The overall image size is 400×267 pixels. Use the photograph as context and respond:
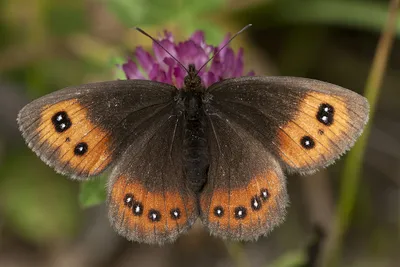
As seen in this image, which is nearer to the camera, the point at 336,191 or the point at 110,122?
the point at 110,122

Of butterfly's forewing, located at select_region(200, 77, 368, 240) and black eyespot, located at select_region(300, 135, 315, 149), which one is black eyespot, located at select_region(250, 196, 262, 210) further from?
black eyespot, located at select_region(300, 135, 315, 149)

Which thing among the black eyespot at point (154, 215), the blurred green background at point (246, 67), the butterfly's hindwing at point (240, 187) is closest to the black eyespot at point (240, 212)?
the butterfly's hindwing at point (240, 187)

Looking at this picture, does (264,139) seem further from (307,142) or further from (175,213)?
(175,213)

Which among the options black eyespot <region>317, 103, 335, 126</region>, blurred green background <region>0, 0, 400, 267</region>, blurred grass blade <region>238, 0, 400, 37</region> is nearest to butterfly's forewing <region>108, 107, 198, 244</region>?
black eyespot <region>317, 103, 335, 126</region>

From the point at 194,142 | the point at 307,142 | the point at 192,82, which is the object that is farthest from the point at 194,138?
the point at 307,142

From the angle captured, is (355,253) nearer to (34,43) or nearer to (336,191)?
(336,191)

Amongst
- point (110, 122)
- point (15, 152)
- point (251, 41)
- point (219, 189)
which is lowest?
point (15, 152)

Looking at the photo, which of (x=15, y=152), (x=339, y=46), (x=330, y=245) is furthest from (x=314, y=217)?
(x=15, y=152)
